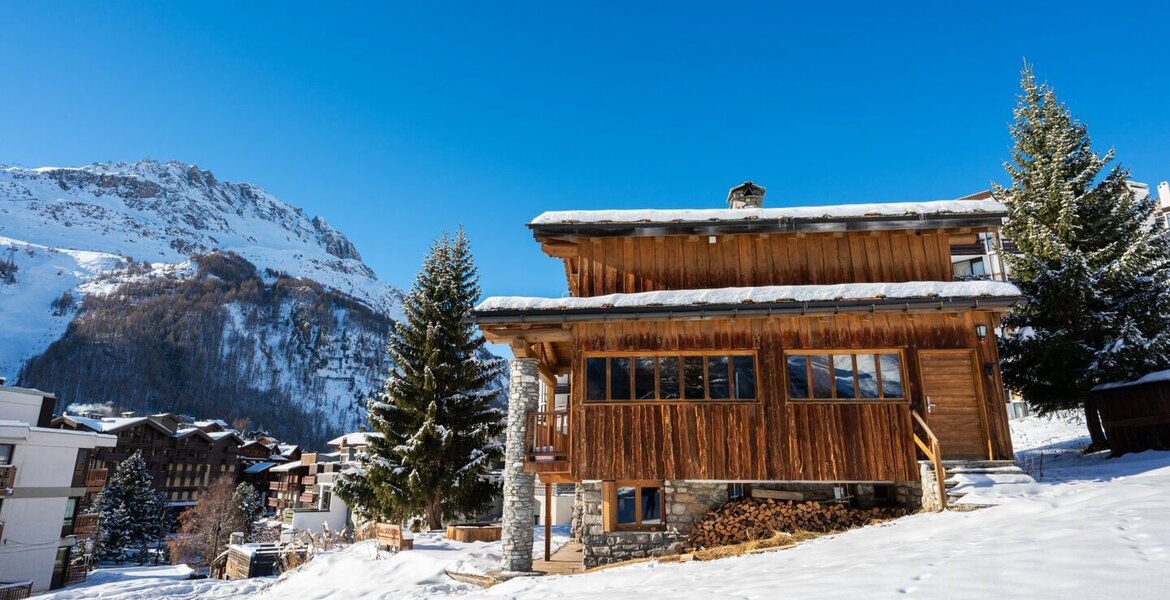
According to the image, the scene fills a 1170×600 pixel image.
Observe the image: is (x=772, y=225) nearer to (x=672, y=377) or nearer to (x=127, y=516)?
(x=672, y=377)

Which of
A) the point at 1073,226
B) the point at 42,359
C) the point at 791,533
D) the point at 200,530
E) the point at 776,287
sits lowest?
the point at 200,530

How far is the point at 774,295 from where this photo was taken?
509 inches

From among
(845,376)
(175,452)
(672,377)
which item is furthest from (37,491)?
(175,452)

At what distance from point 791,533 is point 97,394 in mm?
160297

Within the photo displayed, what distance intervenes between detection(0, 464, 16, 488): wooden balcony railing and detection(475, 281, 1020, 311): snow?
30745 millimetres

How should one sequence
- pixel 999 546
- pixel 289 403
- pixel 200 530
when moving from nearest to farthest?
pixel 999 546 → pixel 200 530 → pixel 289 403

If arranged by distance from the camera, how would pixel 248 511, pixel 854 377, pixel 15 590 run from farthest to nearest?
pixel 248 511 → pixel 15 590 → pixel 854 377

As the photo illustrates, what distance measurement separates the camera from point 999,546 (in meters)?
6.51

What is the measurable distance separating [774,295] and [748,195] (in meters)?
5.47

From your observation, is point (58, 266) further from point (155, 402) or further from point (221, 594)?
point (221, 594)

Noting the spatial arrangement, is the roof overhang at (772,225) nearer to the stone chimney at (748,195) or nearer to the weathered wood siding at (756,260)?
the weathered wood siding at (756,260)

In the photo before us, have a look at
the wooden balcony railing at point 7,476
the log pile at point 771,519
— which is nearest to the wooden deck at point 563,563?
the log pile at point 771,519

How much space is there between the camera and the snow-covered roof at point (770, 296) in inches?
484

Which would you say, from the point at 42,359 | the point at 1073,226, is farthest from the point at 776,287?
the point at 42,359
